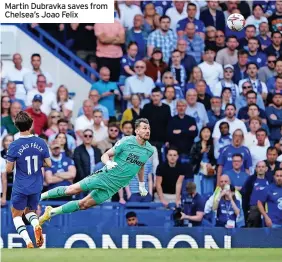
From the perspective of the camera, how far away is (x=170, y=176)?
21766mm

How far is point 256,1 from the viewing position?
85.8ft

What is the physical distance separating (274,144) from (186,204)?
3003 millimetres

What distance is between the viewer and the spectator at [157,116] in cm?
2283

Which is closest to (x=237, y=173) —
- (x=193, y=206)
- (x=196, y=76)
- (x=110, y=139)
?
(x=193, y=206)

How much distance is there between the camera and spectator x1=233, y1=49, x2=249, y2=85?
24.4 m

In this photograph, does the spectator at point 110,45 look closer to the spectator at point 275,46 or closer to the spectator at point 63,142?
the spectator at point 63,142

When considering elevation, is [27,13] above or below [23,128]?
above

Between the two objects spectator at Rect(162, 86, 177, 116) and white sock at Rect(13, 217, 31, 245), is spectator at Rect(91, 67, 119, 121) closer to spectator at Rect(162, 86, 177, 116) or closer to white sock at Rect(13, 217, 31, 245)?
spectator at Rect(162, 86, 177, 116)

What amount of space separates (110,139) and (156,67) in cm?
252

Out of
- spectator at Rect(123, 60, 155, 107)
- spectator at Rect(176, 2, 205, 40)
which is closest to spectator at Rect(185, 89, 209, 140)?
spectator at Rect(123, 60, 155, 107)

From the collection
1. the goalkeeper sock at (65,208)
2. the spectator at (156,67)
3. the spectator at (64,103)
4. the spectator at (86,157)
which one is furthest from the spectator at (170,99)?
the goalkeeper sock at (65,208)

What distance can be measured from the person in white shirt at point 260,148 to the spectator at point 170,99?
185cm
